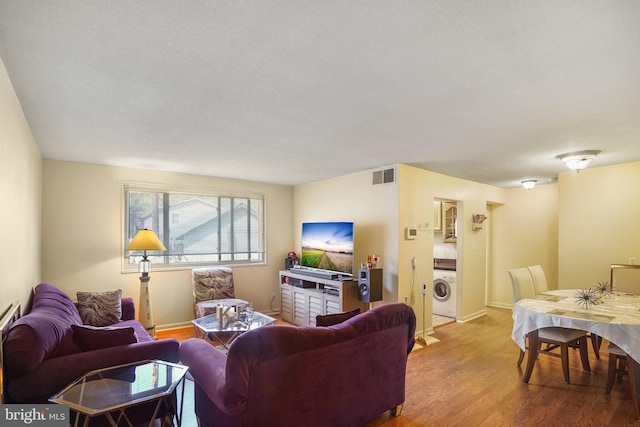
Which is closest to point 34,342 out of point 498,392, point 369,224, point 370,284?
point 370,284

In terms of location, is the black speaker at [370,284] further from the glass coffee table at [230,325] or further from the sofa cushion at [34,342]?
the sofa cushion at [34,342]

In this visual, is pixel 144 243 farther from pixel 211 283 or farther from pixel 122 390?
pixel 122 390

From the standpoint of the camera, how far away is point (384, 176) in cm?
441

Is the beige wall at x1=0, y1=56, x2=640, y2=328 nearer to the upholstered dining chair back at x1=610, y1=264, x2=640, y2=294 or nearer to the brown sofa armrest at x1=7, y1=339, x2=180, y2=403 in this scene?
the upholstered dining chair back at x1=610, y1=264, x2=640, y2=294

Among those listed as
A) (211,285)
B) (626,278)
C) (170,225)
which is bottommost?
(211,285)

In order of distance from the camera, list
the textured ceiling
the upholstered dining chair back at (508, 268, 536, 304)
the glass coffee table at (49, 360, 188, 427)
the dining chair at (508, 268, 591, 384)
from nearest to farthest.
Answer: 1. the textured ceiling
2. the glass coffee table at (49, 360, 188, 427)
3. the dining chair at (508, 268, 591, 384)
4. the upholstered dining chair back at (508, 268, 536, 304)

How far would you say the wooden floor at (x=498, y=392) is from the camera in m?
2.50

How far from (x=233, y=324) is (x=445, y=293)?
3.72 meters

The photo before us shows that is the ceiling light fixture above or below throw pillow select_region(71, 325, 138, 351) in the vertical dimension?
above

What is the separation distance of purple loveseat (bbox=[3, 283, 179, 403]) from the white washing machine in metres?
4.51

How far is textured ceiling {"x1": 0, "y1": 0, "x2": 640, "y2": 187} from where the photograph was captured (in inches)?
54.3

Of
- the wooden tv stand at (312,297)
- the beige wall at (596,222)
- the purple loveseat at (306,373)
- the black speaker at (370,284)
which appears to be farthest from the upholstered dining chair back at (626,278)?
the purple loveseat at (306,373)

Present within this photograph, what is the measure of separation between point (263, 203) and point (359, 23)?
4682 millimetres

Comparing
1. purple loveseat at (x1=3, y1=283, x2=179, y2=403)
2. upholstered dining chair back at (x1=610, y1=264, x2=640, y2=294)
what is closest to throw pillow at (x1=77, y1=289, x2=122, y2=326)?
purple loveseat at (x1=3, y1=283, x2=179, y2=403)
